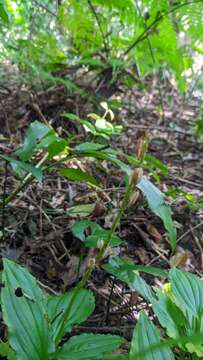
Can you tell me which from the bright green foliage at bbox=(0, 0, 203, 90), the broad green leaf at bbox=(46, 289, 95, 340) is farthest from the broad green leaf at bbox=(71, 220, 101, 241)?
the bright green foliage at bbox=(0, 0, 203, 90)

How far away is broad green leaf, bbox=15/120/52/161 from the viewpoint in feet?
4.05

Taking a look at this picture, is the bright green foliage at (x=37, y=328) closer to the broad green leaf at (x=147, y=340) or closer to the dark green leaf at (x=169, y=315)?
the broad green leaf at (x=147, y=340)

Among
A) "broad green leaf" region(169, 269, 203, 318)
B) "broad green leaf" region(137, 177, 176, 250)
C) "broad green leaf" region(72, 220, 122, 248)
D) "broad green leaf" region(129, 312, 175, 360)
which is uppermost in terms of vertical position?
"broad green leaf" region(137, 177, 176, 250)

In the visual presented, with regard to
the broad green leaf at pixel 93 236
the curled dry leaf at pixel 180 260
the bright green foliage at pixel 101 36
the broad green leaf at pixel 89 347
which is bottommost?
the curled dry leaf at pixel 180 260

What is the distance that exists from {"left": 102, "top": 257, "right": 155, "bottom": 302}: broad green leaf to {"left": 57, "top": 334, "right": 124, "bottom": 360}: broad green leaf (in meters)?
0.23

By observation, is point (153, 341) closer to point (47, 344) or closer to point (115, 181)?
point (47, 344)

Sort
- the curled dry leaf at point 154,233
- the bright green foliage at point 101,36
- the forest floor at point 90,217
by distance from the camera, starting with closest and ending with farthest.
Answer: the forest floor at point 90,217
the curled dry leaf at point 154,233
the bright green foliage at point 101,36

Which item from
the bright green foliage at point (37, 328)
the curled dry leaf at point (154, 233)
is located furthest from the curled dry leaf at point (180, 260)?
the bright green foliage at point (37, 328)

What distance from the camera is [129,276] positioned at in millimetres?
1135

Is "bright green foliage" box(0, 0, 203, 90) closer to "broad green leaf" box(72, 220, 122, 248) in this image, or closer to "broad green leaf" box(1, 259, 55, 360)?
"broad green leaf" box(72, 220, 122, 248)

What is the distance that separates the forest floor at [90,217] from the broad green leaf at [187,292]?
20 cm

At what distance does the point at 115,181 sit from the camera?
2094mm

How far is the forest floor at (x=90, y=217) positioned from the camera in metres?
1.36

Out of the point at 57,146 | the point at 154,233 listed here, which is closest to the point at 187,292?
the point at 57,146
